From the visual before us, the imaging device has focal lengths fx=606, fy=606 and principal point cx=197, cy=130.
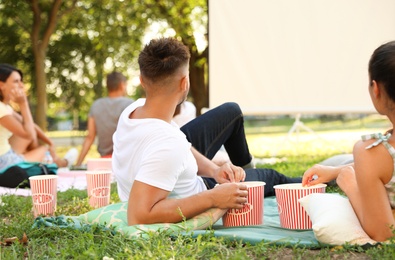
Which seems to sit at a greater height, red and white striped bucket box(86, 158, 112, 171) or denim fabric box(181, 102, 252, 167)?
denim fabric box(181, 102, 252, 167)

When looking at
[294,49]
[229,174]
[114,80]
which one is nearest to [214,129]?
[229,174]

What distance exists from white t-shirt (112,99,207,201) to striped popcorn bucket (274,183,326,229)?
1.45ft

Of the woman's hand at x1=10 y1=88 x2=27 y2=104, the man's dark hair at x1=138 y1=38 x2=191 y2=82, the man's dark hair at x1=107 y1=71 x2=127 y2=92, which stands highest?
the man's dark hair at x1=138 y1=38 x2=191 y2=82

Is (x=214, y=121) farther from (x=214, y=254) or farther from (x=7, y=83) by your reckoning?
(x=7, y=83)

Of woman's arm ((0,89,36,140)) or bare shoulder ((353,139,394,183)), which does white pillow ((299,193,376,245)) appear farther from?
woman's arm ((0,89,36,140))

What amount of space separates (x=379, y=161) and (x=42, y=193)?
2.02 metres

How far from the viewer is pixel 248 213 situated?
2951mm

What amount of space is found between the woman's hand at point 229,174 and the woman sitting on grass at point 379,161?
714 mm

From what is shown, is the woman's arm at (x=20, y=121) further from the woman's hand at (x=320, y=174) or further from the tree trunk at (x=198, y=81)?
the tree trunk at (x=198, y=81)

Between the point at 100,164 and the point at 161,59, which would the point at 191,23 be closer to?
the point at 100,164

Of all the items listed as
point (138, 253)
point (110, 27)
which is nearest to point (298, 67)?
point (138, 253)

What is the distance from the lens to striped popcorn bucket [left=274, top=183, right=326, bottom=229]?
2.84 meters

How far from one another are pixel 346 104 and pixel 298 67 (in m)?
0.86

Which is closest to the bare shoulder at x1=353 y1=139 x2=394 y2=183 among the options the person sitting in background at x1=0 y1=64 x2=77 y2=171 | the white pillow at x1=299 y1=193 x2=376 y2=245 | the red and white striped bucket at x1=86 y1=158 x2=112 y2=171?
the white pillow at x1=299 y1=193 x2=376 y2=245
